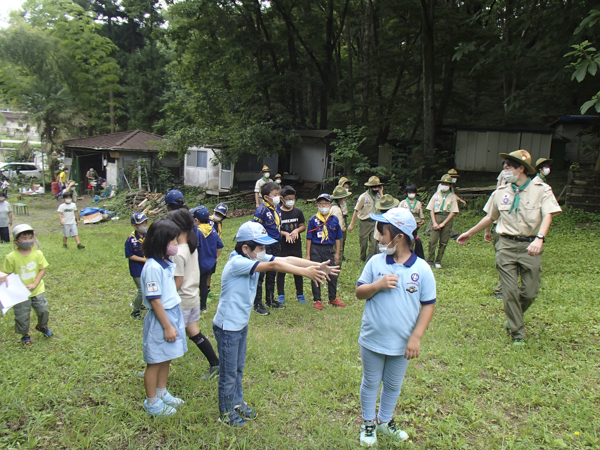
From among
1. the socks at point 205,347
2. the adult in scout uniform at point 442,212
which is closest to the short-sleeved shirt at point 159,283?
the socks at point 205,347

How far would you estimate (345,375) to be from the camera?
434 cm

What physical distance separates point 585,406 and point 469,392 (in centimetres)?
95

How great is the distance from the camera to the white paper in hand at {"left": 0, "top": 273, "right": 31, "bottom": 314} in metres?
4.47

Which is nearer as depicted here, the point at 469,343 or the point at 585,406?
the point at 585,406

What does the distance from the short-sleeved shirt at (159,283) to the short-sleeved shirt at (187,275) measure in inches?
25.3

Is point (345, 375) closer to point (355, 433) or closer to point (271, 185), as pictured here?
point (355, 433)

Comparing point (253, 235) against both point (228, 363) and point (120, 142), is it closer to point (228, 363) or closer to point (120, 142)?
point (228, 363)

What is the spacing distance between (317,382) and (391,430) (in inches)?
42.0

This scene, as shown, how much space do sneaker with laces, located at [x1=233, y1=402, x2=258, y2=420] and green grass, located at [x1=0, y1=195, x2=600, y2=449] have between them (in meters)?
0.07

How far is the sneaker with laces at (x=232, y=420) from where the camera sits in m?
3.49

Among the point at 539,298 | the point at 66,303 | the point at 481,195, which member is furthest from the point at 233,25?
the point at 539,298

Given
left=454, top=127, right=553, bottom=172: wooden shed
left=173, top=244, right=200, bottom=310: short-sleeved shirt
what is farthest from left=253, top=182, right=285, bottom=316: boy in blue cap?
left=454, top=127, right=553, bottom=172: wooden shed

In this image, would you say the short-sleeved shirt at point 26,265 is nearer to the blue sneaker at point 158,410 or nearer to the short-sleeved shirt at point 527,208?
the blue sneaker at point 158,410

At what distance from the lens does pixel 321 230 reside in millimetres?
6484
